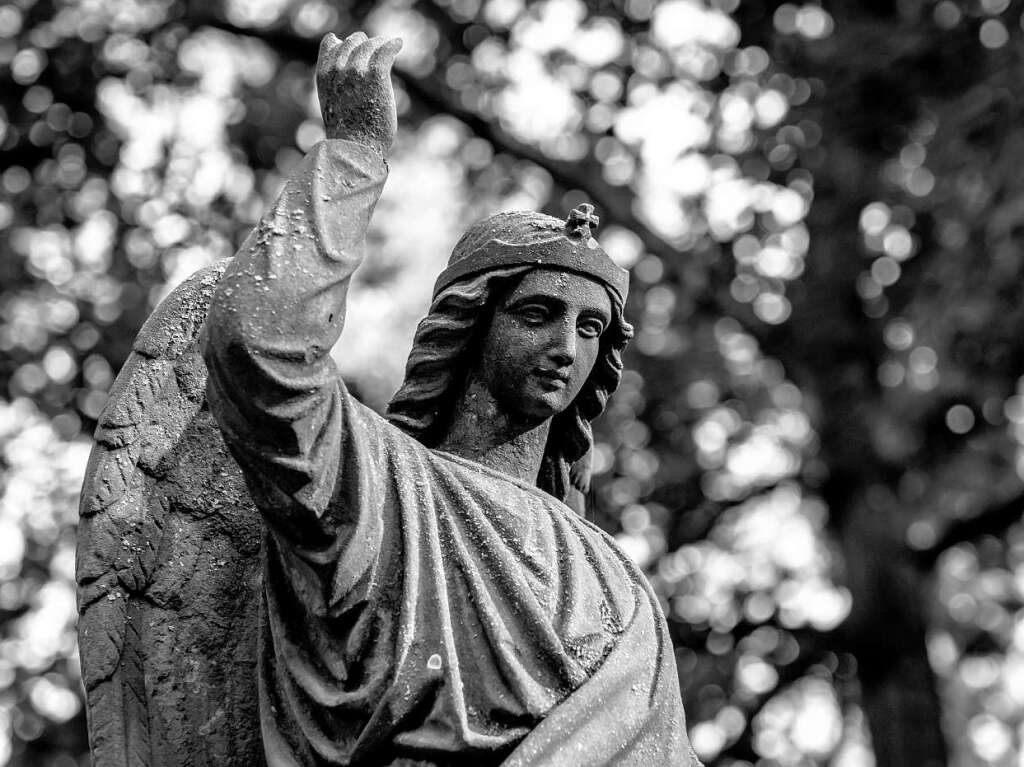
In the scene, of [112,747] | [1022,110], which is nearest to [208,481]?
[112,747]

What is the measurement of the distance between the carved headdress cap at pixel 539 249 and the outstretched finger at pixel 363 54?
589 millimetres

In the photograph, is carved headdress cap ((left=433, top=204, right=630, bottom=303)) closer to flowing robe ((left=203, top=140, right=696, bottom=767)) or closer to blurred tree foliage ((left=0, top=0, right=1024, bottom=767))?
flowing robe ((left=203, top=140, right=696, bottom=767))

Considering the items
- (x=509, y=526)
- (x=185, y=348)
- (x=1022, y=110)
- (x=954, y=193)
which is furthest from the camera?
(x=954, y=193)

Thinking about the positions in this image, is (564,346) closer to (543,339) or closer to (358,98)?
(543,339)

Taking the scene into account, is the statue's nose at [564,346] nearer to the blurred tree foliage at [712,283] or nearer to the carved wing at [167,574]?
the carved wing at [167,574]

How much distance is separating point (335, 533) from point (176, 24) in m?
8.99

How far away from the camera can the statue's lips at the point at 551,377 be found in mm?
4254

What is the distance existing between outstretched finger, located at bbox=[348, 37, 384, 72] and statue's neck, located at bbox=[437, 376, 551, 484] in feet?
2.82

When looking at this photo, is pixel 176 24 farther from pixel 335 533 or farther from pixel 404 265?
pixel 335 533

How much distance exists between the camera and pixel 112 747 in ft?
12.7

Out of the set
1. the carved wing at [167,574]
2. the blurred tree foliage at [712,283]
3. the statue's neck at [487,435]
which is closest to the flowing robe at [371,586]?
the carved wing at [167,574]

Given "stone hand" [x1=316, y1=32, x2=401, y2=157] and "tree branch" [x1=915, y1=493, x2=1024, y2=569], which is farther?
"tree branch" [x1=915, y1=493, x2=1024, y2=569]

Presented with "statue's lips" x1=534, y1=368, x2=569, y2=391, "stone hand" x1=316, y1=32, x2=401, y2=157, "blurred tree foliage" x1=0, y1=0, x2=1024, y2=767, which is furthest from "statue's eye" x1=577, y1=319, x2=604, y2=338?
"blurred tree foliage" x1=0, y1=0, x2=1024, y2=767

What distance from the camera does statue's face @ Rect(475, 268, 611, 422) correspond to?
425 centimetres
